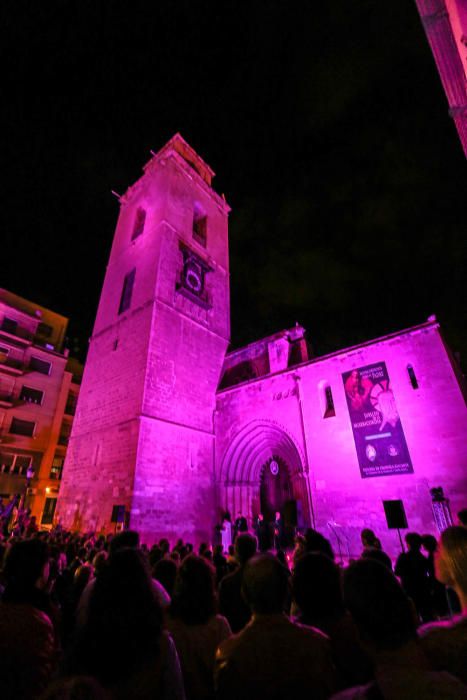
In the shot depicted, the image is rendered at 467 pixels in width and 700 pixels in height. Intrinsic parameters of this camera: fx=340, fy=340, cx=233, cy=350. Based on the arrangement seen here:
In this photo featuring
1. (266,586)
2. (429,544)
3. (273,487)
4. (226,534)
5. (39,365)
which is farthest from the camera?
(39,365)

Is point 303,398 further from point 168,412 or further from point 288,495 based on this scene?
point 168,412

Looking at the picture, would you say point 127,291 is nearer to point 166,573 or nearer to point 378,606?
point 166,573

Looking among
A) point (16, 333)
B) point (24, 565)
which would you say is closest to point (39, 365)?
point (16, 333)

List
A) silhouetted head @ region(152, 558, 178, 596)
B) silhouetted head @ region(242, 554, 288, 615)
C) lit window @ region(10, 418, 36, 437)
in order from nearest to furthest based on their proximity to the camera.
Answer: silhouetted head @ region(242, 554, 288, 615) → silhouetted head @ region(152, 558, 178, 596) → lit window @ region(10, 418, 36, 437)

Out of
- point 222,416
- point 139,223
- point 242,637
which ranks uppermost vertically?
point 139,223

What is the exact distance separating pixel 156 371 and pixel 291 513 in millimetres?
7459

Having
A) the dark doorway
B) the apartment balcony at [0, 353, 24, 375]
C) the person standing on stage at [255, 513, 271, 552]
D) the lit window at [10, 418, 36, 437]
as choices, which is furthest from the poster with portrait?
the apartment balcony at [0, 353, 24, 375]

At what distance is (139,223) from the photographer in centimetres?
2027

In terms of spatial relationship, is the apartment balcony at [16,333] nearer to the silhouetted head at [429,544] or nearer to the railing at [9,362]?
the railing at [9,362]

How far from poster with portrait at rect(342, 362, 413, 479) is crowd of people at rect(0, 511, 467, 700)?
9415mm

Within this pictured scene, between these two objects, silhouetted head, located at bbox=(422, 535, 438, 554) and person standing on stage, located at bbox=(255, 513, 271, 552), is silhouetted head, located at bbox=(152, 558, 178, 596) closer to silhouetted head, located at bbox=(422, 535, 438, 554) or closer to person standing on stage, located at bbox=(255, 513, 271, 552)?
silhouetted head, located at bbox=(422, 535, 438, 554)

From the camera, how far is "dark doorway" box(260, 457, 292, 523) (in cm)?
1425

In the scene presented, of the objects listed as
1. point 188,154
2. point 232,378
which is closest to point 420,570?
point 232,378

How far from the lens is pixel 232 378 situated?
1714cm
